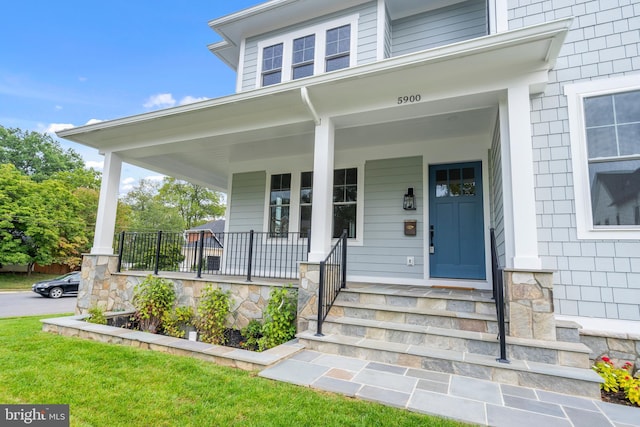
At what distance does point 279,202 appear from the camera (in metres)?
6.71

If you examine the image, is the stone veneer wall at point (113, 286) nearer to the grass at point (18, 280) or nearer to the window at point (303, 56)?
the window at point (303, 56)

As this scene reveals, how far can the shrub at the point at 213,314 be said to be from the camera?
434cm

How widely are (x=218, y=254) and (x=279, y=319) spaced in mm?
3849

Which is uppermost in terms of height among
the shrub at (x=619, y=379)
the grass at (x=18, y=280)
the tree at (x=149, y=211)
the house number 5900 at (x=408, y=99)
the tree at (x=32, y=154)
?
the tree at (x=32, y=154)

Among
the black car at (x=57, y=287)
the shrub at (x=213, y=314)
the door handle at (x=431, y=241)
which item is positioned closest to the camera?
the shrub at (x=213, y=314)

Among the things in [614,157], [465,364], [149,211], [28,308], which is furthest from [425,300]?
[149,211]

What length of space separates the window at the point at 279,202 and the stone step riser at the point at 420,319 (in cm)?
314

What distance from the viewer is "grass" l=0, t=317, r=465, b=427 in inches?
79.3

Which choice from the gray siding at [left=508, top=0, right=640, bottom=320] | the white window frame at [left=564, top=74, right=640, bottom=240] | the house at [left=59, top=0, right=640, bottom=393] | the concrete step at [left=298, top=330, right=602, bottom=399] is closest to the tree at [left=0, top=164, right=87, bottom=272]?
the house at [left=59, top=0, right=640, bottom=393]

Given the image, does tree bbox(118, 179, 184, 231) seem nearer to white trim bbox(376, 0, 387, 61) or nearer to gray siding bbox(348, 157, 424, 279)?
gray siding bbox(348, 157, 424, 279)

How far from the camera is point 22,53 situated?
1450 centimetres

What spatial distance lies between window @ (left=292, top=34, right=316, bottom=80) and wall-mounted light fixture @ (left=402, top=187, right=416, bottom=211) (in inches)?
112

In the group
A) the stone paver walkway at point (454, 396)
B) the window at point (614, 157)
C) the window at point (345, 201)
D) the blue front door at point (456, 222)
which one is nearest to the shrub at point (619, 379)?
the stone paver walkway at point (454, 396)

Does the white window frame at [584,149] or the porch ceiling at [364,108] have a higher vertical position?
the porch ceiling at [364,108]
